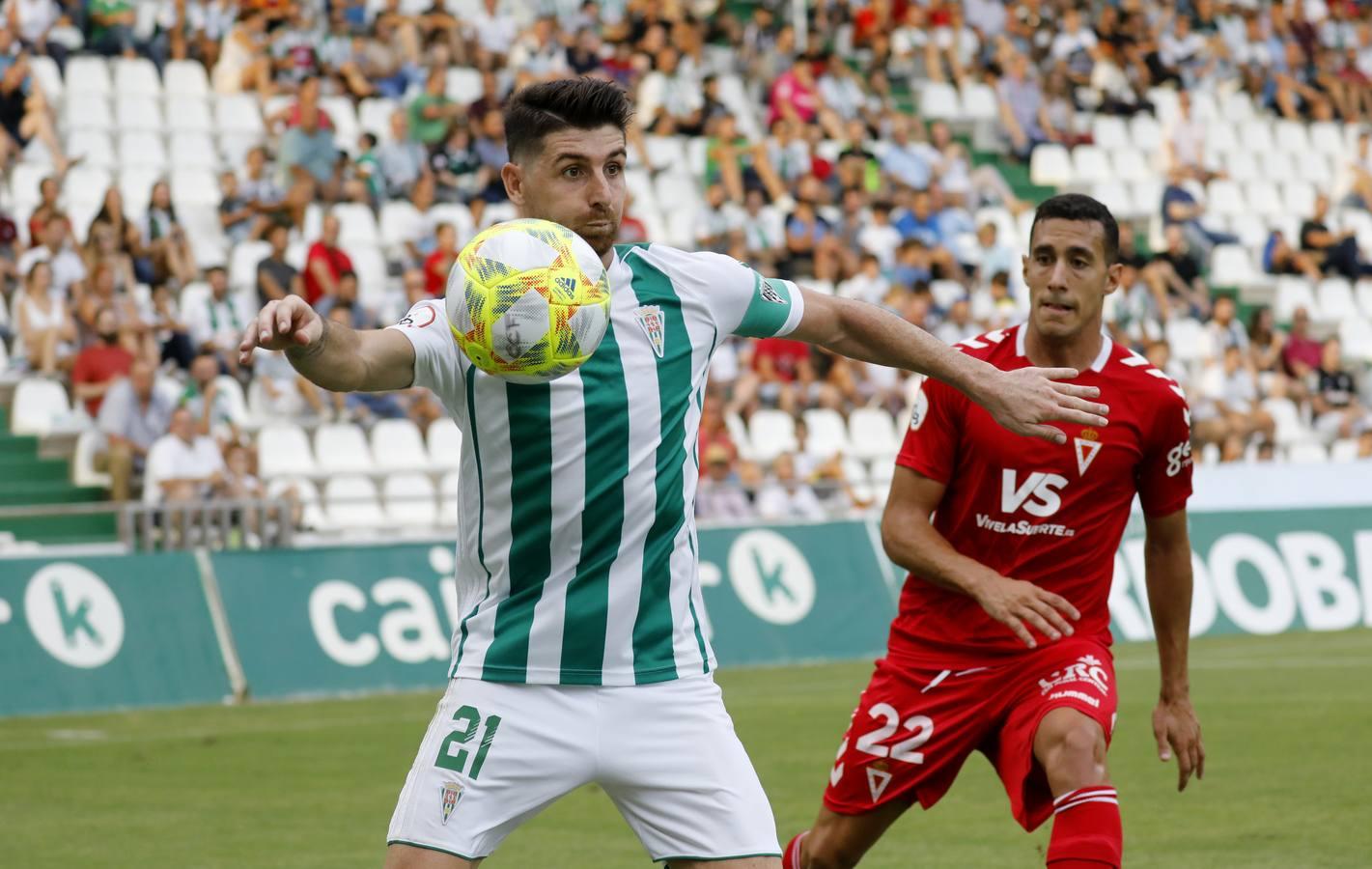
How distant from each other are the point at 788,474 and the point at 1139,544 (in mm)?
3151

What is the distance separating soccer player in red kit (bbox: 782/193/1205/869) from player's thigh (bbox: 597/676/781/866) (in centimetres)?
160

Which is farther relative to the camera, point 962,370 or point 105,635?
point 105,635

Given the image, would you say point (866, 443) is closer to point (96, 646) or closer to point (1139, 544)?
point (1139, 544)

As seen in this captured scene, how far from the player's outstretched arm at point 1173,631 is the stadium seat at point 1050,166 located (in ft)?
73.2

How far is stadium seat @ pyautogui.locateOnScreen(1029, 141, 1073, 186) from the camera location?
28328 millimetres

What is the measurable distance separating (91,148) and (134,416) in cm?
437

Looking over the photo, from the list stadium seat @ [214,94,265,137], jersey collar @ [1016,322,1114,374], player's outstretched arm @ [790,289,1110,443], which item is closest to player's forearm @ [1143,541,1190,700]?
jersey collar @ [1016,322,1114,374]

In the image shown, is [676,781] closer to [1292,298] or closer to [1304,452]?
[1304,452]

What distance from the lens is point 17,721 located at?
13.5 m

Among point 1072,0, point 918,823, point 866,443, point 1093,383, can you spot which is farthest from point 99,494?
point 1072,0

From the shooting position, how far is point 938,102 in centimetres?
2791

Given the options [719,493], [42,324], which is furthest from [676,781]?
[42,324]

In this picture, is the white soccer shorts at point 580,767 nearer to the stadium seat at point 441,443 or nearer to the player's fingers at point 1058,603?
the player's fingers at point 1058,603

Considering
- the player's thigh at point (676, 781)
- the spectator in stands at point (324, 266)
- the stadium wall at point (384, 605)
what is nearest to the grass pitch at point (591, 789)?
the stadium wall at point (384, 605)
